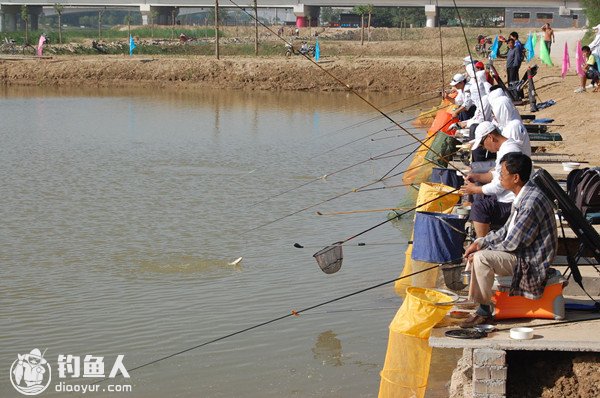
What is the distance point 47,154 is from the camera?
59.3ft

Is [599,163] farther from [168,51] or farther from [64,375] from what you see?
[168,51]

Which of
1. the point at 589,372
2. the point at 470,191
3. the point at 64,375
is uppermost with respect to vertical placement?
the point at 470,191

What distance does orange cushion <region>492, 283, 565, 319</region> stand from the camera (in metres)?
6.00

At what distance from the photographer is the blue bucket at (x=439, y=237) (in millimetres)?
7457

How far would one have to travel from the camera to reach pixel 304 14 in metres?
69.8

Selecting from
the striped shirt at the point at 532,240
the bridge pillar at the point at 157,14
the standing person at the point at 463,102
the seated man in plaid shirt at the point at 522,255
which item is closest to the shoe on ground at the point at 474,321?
the seated man in plaid shirt at the point at 522,255

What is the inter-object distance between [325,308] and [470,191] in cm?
174

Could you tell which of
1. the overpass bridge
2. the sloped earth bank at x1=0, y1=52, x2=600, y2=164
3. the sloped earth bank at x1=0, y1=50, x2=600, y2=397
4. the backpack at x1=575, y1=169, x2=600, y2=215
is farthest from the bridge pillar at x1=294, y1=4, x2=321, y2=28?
the backpack at x1=575, y1=169, x2=600, y2=215

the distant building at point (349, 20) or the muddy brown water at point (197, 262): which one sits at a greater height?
the distant building at point (349, 20)

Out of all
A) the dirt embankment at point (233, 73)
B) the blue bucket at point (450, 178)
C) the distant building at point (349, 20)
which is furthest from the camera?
the distant building at point (349, 20)

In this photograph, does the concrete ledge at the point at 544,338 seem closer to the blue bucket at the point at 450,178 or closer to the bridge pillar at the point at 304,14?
the blue bucket at the point at 450,178

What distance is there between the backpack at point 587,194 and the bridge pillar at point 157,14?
6612cm

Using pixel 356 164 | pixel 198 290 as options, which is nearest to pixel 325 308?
pixel 198 290

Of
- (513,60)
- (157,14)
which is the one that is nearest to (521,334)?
(513,60)
